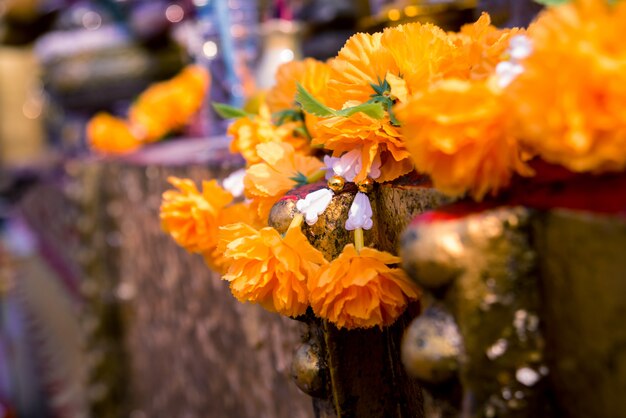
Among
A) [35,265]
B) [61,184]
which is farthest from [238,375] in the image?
[35,265]

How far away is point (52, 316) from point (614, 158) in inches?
114

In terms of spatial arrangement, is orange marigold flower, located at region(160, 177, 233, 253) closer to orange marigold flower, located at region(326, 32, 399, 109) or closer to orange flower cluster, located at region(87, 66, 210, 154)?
orange marigold flower, located at region(326, 32, 399, 109)

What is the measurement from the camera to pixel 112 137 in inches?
80.4

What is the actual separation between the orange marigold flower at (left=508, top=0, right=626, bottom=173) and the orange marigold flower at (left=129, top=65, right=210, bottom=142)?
5.24ft

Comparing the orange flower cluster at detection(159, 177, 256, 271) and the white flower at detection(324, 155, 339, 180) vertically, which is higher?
the white flower at detection(324, 155, 339, 180)

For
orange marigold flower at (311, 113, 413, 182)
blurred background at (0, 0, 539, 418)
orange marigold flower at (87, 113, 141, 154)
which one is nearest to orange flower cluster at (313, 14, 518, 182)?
orange marigold flower at (311, 113, 413, 182)

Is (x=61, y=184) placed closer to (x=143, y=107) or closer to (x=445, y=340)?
(x=143, y=107)

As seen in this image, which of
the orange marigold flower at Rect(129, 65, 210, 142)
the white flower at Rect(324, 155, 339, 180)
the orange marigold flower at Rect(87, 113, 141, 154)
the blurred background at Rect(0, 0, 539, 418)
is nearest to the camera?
the white flower at Rect(324, 155, 339, 180)

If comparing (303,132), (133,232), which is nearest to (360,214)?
(303,132)

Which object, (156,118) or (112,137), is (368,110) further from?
(112,137)

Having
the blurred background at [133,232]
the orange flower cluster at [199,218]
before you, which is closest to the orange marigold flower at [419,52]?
the orange flower cluster at [199,218]

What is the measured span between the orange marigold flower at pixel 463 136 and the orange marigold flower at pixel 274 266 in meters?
0.15

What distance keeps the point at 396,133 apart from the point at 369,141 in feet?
0.07

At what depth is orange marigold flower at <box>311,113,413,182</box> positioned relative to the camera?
48cm
